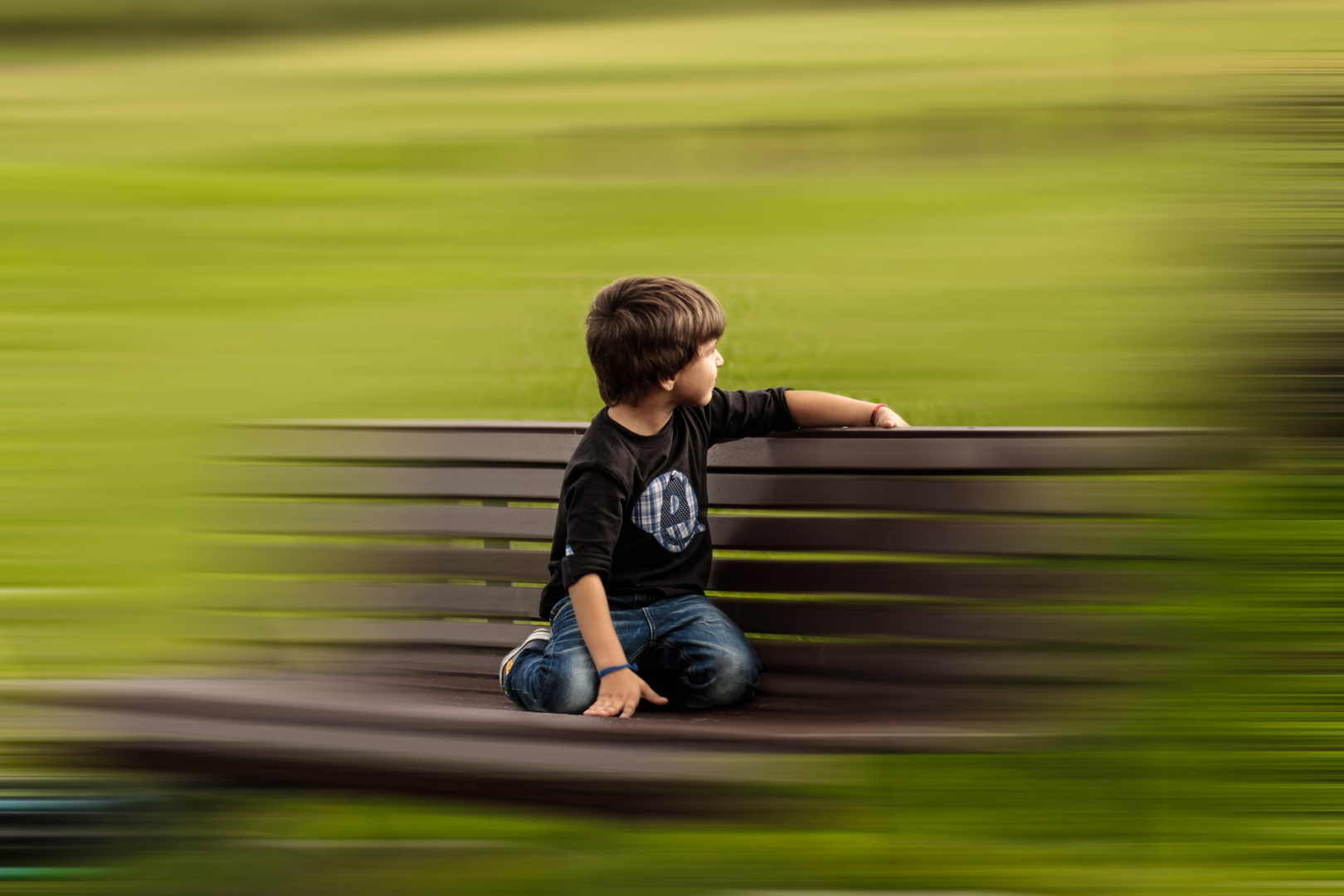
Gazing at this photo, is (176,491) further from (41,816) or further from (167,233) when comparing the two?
(167,233)

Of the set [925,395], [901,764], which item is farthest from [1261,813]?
[925,395]

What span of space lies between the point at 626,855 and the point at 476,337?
5584 millimetres

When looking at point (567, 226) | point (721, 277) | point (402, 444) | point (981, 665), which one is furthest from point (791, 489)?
point (567, 226)

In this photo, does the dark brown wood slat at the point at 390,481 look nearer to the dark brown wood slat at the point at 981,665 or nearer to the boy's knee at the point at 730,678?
the boy's knee at the point at 730,678

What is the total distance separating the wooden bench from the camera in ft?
6.62

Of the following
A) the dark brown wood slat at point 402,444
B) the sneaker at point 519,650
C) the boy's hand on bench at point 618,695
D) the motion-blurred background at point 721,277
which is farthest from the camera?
the dark brown wood slat at point 402,444

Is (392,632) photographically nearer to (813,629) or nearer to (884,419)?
(813,629)

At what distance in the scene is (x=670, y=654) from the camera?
2623 mm

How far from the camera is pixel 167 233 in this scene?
11.2 metres

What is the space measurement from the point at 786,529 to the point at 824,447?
19cm

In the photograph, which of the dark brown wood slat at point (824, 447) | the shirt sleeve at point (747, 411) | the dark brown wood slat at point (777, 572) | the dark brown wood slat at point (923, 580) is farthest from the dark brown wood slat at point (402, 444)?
the dark brown wood slat at point (923, 580)

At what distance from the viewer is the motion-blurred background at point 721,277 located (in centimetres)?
215

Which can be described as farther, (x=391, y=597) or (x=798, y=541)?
(x=391, y=597)

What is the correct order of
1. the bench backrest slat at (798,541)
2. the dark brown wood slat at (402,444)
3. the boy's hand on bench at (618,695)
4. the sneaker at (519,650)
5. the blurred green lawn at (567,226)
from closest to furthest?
the bench backrest slat at (798,541)
the boy's hand on bench at (618,695)
the sneaker at (519,650)
the dark brown wood slat at (402,444)
the blurred green lawn at (567,226)
